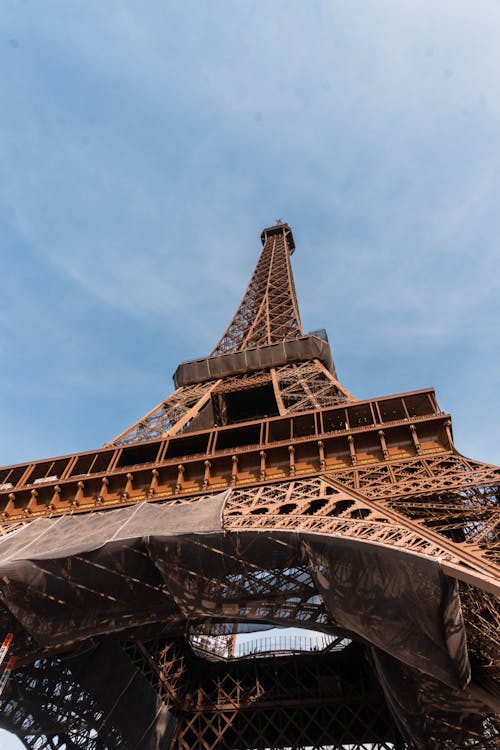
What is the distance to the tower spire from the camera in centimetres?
3659

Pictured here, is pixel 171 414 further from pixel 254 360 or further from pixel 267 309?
pixel 267 309

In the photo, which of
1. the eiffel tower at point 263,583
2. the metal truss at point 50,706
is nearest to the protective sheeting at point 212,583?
the eiffel tower at point 263,583

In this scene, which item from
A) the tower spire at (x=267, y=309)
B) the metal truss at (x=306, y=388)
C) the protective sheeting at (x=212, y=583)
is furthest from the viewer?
the tower spire at (x=267, y=309)

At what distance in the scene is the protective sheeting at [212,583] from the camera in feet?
34.0

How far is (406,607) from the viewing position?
10586 millimetres

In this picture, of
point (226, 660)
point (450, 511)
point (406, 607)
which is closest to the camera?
point (406, 607)

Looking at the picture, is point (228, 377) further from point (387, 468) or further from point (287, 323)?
point (387, 468)

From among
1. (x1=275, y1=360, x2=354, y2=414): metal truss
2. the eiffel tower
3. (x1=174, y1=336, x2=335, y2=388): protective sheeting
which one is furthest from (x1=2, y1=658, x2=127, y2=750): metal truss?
(x1=174, y1=336, x2=335, y2=388): protective sheeting

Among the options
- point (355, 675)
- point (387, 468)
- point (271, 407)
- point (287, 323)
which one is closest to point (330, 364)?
point (271, 407)

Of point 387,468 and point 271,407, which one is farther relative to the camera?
point 271,407

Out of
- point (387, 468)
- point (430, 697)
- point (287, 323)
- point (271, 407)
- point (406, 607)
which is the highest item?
point (287, 323)

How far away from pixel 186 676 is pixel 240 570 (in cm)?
1271

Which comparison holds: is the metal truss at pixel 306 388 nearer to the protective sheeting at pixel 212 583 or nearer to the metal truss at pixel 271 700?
the protective sheeting at pixel 212 583

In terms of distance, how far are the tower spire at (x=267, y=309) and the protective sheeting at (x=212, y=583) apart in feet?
68.1
